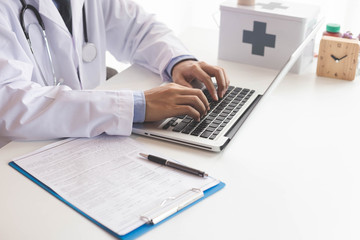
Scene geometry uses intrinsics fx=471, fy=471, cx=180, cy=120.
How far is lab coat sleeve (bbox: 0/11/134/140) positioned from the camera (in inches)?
41.6

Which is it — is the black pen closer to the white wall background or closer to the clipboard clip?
the clipboard clip

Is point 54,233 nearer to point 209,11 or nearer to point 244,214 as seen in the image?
point 244,214

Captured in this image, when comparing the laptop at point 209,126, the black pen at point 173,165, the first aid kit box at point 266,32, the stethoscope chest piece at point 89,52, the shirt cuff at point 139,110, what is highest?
the first aid kit box at point 266,32

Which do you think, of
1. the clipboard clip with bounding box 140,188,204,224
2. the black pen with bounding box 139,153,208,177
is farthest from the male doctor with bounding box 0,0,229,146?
the clipboard clip with bounding box 140,188,204,224

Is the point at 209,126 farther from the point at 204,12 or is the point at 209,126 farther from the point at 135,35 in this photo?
the point at 204,12

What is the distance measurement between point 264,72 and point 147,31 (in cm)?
41

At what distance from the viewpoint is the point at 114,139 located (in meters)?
1.07

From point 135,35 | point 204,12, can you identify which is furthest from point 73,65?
point 204,12

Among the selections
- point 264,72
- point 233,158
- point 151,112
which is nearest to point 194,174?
point 233,158

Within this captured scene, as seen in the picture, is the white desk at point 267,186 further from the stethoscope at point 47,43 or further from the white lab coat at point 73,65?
the stethoscope at point 47,43

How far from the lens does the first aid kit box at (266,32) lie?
4.63ft

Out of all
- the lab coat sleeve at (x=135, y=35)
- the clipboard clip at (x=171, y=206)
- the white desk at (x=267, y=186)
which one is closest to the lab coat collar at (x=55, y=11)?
the lab coat sleeve at (x=135, y=35)

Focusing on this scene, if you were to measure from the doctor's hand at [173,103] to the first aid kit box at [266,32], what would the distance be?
0.41 meters

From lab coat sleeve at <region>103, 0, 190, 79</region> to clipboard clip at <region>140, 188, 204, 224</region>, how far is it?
25.4 inches
